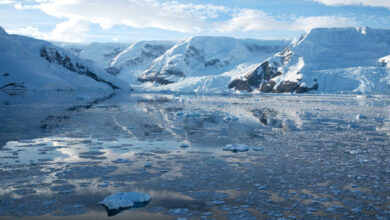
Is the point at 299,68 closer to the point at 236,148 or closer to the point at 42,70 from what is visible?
the point at 42,70

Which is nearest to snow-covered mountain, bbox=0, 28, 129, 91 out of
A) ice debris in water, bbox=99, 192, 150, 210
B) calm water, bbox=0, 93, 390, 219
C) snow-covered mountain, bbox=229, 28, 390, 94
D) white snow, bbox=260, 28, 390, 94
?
snow-covered mountain, bbox=229, 28, 390, 94

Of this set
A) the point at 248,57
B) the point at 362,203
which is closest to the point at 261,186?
the point at 362,203

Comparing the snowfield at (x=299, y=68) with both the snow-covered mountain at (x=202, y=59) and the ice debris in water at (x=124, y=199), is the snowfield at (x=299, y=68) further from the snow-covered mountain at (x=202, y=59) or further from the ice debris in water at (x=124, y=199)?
the ice debris in water at (x=124, y=199)

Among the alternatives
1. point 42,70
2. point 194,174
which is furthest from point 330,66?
Result: point 194,174

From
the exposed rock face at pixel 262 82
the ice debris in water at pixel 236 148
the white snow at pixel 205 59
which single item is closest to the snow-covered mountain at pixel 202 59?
the white snow at pixel 205 59

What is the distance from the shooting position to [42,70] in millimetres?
86188

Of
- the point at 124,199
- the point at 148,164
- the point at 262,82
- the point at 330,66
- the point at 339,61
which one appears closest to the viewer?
the point at 124,199

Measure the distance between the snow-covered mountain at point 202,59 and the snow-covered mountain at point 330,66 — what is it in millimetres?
36434

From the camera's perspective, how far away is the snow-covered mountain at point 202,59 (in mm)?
167500

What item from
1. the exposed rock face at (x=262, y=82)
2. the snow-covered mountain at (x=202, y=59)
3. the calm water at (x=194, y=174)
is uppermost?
the snow-covered mountain at (x=202, y=59)

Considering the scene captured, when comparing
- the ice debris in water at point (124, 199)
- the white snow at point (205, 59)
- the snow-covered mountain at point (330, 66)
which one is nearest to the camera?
the ice debris in water at point (124, 199)

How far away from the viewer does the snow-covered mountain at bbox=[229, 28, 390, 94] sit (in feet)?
311

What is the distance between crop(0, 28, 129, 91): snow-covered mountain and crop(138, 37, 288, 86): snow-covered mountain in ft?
191

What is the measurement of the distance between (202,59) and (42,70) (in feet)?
355
